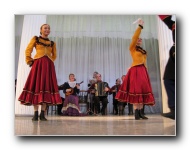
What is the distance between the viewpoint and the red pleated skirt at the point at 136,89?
365cm

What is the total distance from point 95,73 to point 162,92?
75 centimetres

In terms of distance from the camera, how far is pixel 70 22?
3.65m

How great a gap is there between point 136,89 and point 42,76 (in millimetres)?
1024

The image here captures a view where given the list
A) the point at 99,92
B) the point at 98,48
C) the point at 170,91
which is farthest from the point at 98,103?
the point at 170,91

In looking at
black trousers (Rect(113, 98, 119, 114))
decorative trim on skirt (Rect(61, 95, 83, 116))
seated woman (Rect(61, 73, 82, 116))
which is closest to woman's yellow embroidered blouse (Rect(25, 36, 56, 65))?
seated woman (Rect(61, 73, 82, 116))

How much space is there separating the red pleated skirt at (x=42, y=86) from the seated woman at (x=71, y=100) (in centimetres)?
8

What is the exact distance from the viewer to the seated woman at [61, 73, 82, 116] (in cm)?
362

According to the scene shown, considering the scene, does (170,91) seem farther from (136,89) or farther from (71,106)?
(71,106)

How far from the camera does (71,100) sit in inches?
143

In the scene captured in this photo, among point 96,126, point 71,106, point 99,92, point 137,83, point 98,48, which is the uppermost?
point 98,48

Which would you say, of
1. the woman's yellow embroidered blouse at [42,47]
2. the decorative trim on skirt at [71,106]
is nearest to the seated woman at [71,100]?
the decorative trim on skirt at [71,106]

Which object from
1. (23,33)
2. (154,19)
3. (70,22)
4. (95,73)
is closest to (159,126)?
(95,73)

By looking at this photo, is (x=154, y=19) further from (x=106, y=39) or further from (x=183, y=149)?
(x=183, y=149)

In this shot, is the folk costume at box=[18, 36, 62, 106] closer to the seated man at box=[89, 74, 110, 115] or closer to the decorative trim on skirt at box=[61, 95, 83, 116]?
the decorative trim on skirt at box=[61, 95, 83, 116]
